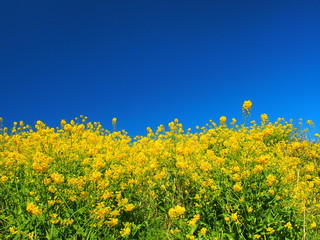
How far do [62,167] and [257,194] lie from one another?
3.03 meters

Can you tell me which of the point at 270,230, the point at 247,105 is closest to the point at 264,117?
the point at 247,105

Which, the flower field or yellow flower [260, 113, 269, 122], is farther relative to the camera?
yellow flower [260, 113, 269, 122]

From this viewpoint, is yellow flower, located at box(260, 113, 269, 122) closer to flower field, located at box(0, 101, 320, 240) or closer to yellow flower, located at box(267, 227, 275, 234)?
flower field, located at box(0, 101, 320, 240)

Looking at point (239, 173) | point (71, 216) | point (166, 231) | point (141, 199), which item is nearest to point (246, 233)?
point (239, 173)

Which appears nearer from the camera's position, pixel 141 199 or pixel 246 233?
pixel 246 233

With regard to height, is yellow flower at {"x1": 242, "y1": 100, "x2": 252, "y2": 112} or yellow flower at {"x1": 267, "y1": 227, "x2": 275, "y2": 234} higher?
yellow flower at {"x1": 242, "y1": 100, "x2": 252, "y2": 112}

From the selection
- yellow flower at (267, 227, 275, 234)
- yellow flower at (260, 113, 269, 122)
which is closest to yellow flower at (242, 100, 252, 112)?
yellow flower at (260, 113, 269, 122)

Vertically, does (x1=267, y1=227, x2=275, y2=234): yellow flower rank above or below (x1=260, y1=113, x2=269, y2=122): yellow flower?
below

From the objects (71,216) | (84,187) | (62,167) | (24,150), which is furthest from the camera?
(24,150)

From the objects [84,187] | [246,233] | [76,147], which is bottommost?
[246,233]

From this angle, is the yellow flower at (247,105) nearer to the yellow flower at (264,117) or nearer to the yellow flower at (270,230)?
the yellow flower at (264,117)

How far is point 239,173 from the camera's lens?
3961 mm

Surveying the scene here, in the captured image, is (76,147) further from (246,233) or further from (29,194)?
(246,233)

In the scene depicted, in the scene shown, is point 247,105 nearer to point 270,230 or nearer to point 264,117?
point 264,117
